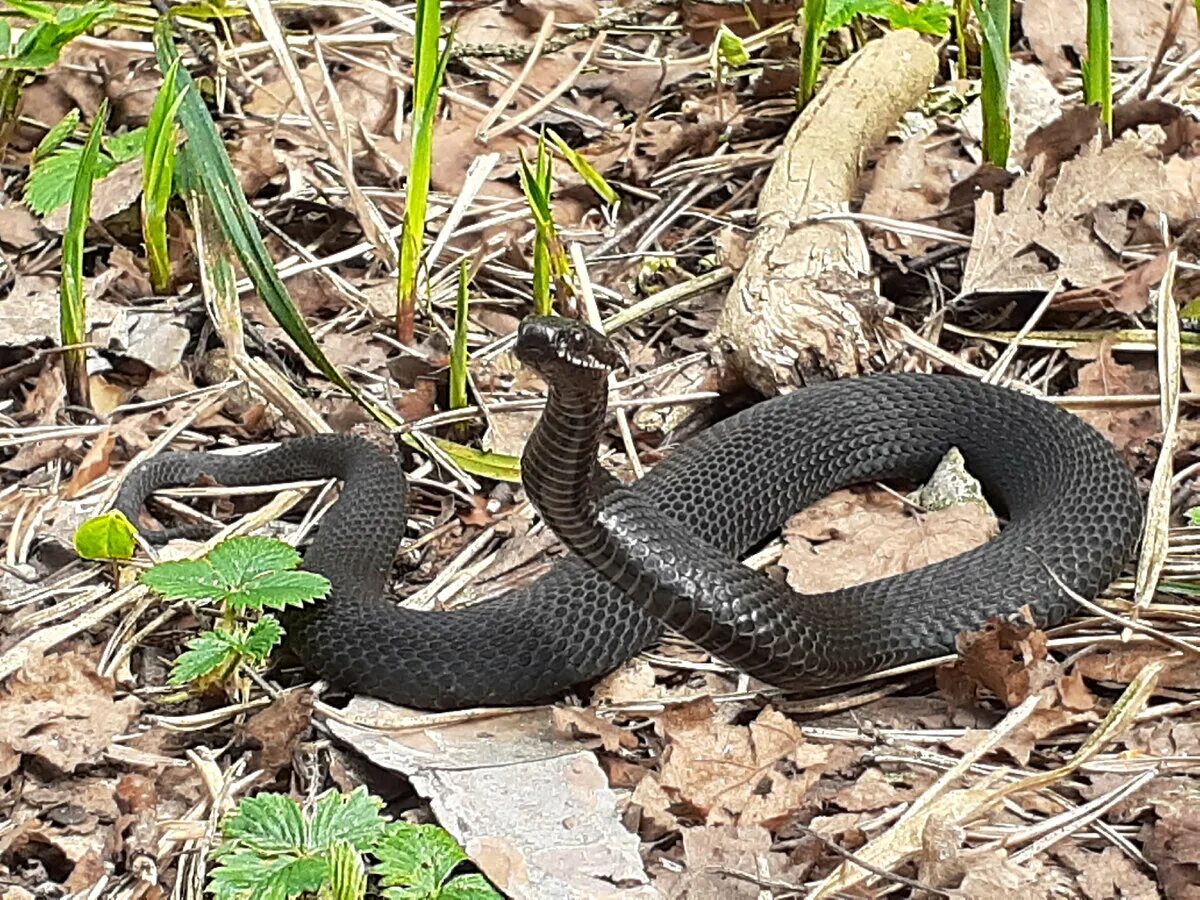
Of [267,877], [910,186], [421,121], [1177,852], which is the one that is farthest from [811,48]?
[267,877]

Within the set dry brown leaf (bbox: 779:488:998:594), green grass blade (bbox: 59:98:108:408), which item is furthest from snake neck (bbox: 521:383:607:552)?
green grass blade (bbox: 59:98:108:408)

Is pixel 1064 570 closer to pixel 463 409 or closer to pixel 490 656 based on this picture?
pixel 490 656

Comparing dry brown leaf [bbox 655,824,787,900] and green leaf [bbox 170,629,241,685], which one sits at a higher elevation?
green leaf [bbox 170,629,241,685]

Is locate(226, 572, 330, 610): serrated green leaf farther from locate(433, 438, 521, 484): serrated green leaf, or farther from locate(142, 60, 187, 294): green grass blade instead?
locate(142, 60, 187, 294): green grass blade

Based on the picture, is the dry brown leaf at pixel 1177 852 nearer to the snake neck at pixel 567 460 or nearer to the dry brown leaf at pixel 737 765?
the dry brown leaf at pixel 737 765

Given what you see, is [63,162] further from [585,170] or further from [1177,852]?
[1177,852]

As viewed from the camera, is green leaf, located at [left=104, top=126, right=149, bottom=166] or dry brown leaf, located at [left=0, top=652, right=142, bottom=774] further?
green leaf, located at [left=104, top=126, right=149, bottom=166]
